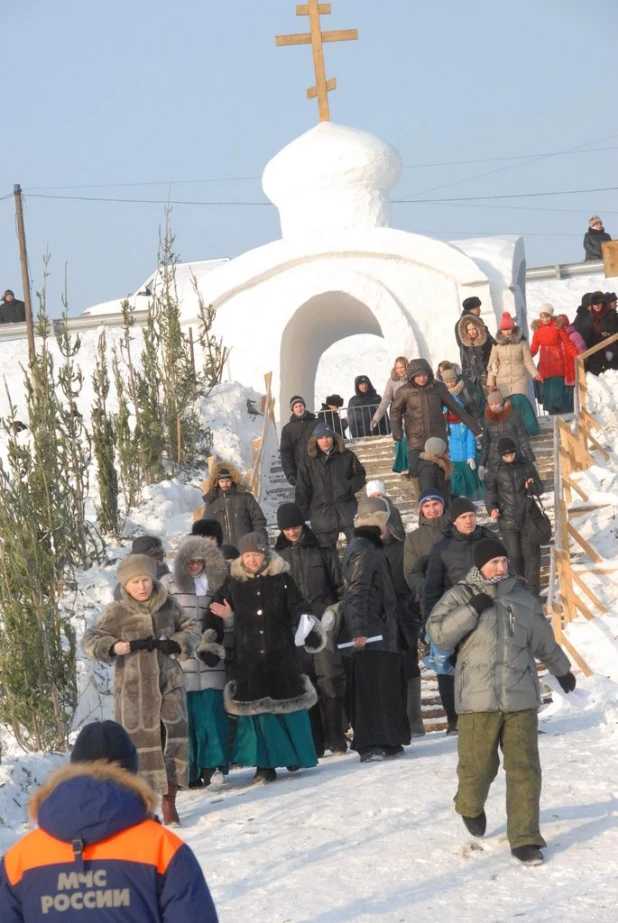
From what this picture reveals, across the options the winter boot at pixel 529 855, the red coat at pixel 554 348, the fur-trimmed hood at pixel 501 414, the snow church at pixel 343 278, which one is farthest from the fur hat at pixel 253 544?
the snow church at pixel 343 278

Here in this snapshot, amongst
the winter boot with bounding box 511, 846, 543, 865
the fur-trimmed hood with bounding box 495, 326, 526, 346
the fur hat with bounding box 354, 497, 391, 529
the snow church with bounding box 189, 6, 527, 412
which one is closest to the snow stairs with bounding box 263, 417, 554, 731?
the fur-trimmed hood with bounding box 495, 326, 526, 346

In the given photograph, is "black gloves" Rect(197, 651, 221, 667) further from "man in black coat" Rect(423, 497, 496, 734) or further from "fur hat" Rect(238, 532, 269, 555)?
"man in black coat" Rect(423, 497, 496, 734)

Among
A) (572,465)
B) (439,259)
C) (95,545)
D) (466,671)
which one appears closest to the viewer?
(466,671)

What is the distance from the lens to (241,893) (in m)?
6.54

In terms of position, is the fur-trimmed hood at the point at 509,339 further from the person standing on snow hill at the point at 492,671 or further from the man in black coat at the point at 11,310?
the man in black coat at the point at 11,310

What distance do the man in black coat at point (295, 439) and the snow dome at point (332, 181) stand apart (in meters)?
7.09

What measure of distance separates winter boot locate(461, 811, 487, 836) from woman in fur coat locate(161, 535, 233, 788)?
2.12 m

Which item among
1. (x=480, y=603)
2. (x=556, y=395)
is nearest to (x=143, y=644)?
(x=480, y=603)

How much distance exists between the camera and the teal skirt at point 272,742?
8914 millimetres

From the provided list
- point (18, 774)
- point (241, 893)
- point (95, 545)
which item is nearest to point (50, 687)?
point (18, 774)

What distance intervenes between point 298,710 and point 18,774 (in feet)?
5.70

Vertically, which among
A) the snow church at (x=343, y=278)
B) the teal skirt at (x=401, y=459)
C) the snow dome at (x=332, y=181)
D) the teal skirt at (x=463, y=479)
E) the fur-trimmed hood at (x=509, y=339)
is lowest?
→ the teal skirt at (x=463, y=479)

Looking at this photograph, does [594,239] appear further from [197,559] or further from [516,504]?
[197,559]

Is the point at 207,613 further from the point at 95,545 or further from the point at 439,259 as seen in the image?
the point at 439,259
